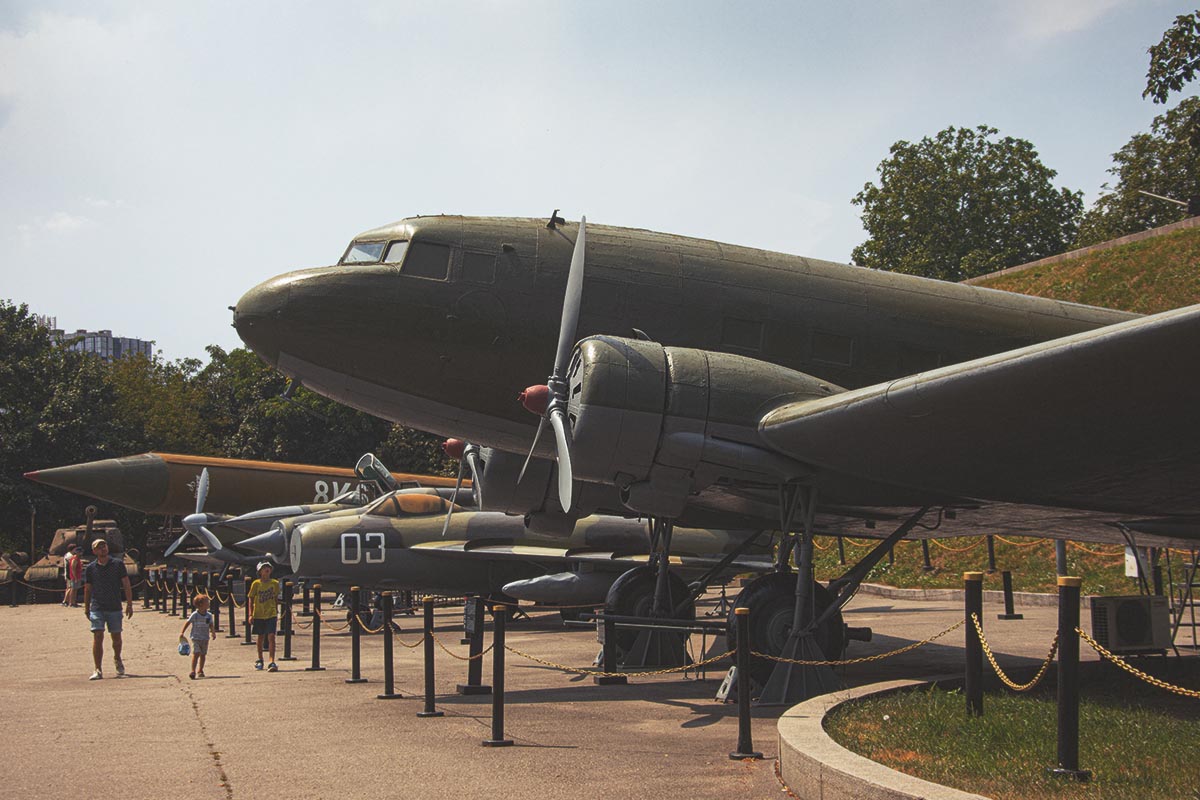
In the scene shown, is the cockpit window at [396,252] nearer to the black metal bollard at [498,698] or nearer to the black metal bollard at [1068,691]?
the black metal bollard at [498,698]

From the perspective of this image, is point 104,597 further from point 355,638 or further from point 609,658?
point 609,658

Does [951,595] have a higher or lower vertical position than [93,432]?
lower

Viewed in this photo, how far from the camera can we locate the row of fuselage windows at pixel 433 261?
42.4 feet

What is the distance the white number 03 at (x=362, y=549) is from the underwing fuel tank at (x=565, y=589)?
166 inches

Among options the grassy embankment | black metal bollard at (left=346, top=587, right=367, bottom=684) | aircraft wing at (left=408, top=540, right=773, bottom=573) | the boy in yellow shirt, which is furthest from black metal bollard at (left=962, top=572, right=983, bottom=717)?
the grassy embankment

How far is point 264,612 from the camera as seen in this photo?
16.4 m

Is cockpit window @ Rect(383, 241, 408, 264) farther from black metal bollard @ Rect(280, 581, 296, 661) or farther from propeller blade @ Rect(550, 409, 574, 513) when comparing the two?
black metal bollard @ Rect(280, 581, 296, 661)

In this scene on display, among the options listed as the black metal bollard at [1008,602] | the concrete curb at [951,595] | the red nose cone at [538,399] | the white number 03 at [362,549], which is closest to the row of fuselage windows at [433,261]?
the red nose cone at [538,399]

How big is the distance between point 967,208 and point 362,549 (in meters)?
57.8

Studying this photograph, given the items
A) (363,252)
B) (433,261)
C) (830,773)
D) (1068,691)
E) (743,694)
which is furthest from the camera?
(363,252)

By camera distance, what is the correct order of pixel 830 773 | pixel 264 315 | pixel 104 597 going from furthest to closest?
pixel 104 597
pixel 264 315
pixel 830 773

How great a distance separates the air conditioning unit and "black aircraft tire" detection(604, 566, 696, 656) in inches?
207

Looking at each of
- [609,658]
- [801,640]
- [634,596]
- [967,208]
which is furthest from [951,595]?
[967,208]

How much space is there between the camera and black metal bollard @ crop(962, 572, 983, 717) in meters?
7.45
